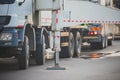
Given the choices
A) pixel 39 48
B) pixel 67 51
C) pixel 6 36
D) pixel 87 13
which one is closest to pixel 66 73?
pixel 6 36

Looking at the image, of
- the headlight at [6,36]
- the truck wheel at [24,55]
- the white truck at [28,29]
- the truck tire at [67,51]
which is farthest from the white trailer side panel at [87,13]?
the headlight at [6,36]

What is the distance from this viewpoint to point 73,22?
67.8 ft

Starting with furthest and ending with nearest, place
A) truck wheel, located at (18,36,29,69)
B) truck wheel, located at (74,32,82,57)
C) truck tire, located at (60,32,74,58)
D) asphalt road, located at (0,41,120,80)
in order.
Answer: truck wheel, located at (74,32,82,57)
truck tire, located at (60,32,74,58)
truck wheel, located at (18,36,29,69)
asphalt road, located at (0,41,120,80)

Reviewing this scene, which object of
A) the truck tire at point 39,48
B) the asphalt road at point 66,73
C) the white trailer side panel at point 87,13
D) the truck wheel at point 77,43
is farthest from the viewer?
the truck wheel at point 77,43

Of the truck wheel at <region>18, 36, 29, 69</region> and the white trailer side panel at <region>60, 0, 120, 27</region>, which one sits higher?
the white trailer side panel at <region>60, 0, 120, 27</region>

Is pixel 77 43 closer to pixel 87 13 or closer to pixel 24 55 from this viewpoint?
pixel 87 13

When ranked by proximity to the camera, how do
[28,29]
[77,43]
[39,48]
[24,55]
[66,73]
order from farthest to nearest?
[77,43] → [39,48] → [28,29] → [24,55] → [66,73]

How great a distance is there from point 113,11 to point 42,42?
9052 millimetres

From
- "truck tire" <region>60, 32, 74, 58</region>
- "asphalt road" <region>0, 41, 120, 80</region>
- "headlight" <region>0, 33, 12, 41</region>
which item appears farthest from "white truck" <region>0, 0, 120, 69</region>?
"asphalt road" <region>0, 41, 120, 80</region>

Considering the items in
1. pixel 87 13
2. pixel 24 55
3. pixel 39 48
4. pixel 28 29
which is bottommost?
pixel 24 55

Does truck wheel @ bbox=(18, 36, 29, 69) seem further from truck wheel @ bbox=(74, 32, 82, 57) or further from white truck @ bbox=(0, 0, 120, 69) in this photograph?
truck wheel @ bbox=(74, 32, 82, 57)

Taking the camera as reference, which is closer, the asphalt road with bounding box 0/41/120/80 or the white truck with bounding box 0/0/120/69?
the asphalt road with bounding box 0/41/120/80

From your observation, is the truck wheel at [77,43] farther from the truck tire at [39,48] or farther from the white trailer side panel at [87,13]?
the truck tire at [39,48]

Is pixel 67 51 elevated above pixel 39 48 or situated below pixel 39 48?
below
